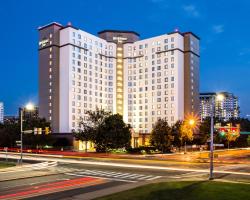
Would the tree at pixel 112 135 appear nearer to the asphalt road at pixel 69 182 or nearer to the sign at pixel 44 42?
the asphalt road at pixel 69 182

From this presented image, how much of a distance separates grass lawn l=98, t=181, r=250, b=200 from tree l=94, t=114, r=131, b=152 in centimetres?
5835

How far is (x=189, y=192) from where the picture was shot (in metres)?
28.1

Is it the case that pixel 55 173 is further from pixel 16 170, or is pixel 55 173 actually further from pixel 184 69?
pixel 184 69

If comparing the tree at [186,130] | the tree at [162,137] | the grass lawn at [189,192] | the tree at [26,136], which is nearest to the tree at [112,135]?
the tree at [162,137]

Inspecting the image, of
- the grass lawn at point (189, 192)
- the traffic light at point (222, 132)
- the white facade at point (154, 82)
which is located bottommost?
the grass lawn at point (189, 192)

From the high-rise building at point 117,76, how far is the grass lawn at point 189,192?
107 metres

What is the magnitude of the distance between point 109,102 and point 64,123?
2648 cm

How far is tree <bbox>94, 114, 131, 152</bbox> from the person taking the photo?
90.8 m

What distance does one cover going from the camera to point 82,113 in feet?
467

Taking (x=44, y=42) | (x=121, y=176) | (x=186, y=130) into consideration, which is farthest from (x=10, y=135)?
(x=121, y=176)

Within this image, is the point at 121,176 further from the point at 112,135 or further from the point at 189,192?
the point at 112,135

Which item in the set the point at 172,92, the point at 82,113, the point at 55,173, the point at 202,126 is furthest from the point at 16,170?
the point at 172,92

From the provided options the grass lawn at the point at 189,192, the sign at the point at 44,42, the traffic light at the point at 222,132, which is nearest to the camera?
the grass lawn at the point at 189,192

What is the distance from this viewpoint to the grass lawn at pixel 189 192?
85.4 ft
